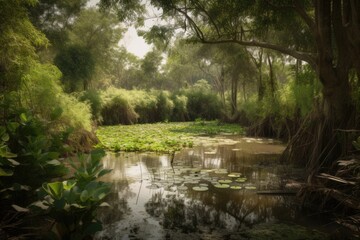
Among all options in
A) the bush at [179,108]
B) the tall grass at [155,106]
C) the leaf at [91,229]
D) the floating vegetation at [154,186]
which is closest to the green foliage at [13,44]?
the floating vegetation at [154,186]

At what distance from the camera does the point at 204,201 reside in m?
4.66

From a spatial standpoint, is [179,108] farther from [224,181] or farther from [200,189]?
[200,189]

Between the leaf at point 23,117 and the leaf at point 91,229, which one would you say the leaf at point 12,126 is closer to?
the leaf at point 23,117

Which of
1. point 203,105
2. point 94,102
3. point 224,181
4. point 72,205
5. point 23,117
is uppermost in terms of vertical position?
point 203,105

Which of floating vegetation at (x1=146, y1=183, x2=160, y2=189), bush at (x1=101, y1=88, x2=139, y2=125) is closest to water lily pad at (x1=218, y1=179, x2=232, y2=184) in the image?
floating vegetation at (x1=146, y1=183, x2=160, y2=189)

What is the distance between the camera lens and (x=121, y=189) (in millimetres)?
5387

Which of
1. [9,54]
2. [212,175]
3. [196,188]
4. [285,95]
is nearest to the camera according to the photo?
[196,188]

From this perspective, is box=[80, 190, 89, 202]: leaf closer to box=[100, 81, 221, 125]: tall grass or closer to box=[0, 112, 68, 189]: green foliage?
box=[0, 112, 68, 189]: green foliage

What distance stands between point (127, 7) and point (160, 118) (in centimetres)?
1600

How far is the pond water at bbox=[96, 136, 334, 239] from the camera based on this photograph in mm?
3594

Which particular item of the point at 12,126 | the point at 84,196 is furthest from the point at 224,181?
the point at 12,126

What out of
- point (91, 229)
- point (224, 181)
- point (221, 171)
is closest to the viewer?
point (91, 229)

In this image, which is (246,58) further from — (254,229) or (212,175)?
(254,229)

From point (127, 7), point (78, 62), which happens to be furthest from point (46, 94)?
point (78, 62)
